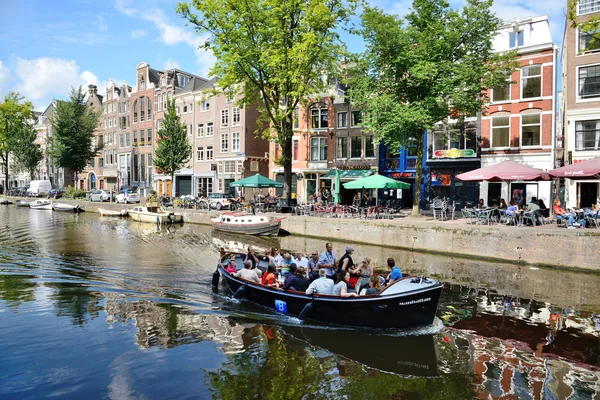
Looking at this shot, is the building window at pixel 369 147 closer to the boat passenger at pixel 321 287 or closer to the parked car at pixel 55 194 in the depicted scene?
the boat passenger at pixel 321 287

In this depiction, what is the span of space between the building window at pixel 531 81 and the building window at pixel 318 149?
16.9 metres

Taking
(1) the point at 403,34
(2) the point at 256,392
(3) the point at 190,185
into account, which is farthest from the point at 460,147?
(3) the point at 190,185

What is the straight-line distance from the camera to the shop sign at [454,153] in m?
32.6

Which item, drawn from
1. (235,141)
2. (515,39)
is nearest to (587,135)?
(515,39)

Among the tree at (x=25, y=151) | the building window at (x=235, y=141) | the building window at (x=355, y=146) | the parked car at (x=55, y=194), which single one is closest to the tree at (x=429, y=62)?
the building window at (x=355, y=146)

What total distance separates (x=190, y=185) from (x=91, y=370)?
46.4 m

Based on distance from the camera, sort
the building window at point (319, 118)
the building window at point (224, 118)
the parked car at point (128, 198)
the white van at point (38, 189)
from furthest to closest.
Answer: the white van at point (38, 189)
the building window at point (224, 118)
the parked car at point (128, 198)
the building window at point (319, 118)

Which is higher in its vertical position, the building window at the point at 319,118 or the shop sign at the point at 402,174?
the building window at the point at 319,118

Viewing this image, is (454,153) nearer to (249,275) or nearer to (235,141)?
(249,275)

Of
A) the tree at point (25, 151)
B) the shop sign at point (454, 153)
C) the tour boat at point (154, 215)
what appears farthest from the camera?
the tree at point (25, 151)

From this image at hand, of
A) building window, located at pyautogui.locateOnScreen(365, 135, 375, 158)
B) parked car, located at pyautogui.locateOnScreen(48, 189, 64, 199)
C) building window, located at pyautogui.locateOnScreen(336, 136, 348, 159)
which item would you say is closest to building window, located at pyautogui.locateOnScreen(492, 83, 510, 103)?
building window, located at pyautogui.locateOnScreen(365, 135, 375, 158)

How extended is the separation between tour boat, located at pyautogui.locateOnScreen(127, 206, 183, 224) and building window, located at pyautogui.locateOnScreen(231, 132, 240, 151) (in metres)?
13.1

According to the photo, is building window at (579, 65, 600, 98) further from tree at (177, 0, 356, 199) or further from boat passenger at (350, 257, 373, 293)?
boat passenger at (350, 257, 373, 293)

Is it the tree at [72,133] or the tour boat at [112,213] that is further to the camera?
the tree at [72,133]
